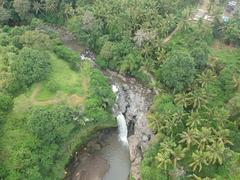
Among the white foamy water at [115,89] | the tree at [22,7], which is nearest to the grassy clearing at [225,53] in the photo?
the white foamy water at [115,89]

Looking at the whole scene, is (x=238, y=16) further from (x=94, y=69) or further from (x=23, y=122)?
(x=23, y=122)

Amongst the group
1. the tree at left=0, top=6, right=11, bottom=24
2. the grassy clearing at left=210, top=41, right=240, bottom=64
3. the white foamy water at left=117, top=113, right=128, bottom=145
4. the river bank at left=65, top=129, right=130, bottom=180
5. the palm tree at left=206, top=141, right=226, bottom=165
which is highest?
the tree at left=0, top=6, right=11, bottom=24

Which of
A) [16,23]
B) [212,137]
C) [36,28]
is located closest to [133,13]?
[36,28]

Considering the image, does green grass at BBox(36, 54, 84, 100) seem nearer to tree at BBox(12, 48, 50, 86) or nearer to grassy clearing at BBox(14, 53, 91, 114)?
grassy clearing at BBox(14, 53, 91, 114)

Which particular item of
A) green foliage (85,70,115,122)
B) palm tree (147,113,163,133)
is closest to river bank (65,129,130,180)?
green foliage (85,70,115,122)

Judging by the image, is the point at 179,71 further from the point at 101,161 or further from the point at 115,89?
the point at 101,161

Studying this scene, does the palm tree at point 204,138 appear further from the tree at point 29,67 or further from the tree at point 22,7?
the tree at point 22,7

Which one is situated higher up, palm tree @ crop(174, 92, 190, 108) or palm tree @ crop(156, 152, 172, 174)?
palm tree @ crop(174, 92, 190, 108)

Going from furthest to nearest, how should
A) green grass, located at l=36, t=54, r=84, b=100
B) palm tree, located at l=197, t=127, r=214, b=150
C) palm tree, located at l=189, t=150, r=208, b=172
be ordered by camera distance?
green grass, located at l=36, t=54, r=84, b=100, palm tree, located at l=197, t=127, r=214, b=150, palm tree, located at l=189, t=150, r=208, b=172
